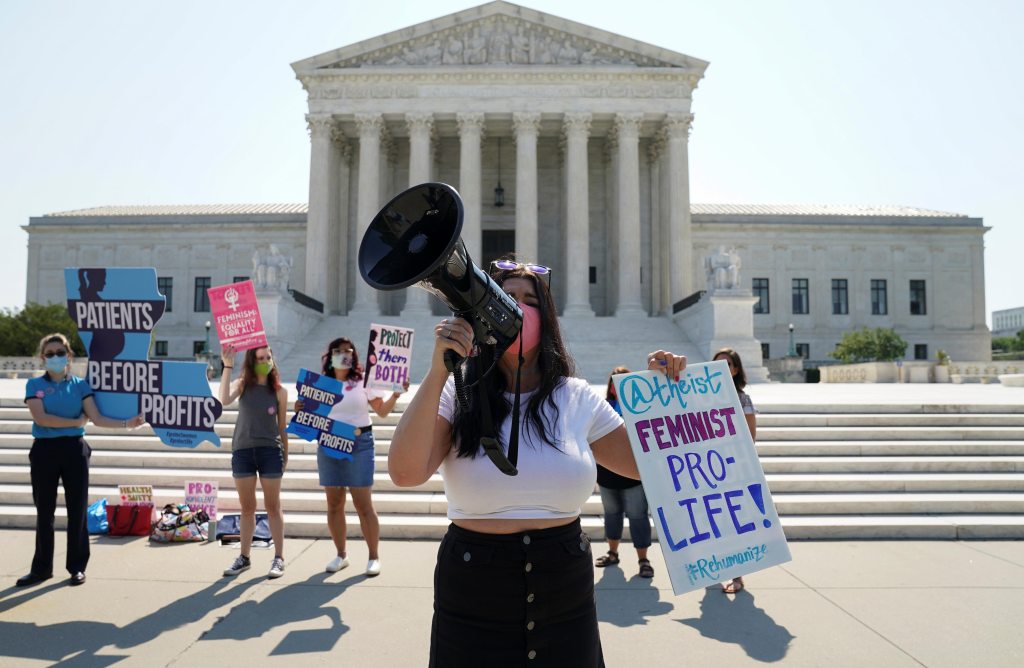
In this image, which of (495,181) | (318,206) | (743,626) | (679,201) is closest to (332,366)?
(743,626)

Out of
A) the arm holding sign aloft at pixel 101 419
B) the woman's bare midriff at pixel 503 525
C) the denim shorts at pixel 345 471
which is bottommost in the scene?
the denim shorts at pixel 345 471

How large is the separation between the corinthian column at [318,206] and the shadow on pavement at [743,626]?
105 ft

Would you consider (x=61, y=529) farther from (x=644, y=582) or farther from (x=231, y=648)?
(x=644, y=582)

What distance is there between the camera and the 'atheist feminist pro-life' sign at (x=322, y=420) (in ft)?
22.1

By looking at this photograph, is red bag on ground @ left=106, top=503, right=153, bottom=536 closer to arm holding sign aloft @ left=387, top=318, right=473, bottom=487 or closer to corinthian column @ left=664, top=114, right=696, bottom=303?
arm holding sign aloft @ left=387, top=318, right=473, bottom=487

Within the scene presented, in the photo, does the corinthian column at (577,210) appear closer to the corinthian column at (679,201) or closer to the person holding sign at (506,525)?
the corinthian column at (679,201)

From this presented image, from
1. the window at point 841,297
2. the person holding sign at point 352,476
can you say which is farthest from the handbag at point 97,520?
the window at point 841,297

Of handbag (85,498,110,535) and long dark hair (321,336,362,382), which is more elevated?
long dark hair (321,336,362,382)

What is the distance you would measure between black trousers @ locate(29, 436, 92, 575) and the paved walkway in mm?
266

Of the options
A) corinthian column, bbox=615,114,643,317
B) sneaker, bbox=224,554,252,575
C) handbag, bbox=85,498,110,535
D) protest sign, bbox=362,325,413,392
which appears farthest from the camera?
corinthian column, bbox=615,114,643,317

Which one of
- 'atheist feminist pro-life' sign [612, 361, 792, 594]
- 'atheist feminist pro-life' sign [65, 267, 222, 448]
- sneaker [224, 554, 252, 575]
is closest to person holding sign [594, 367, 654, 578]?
'atheist feminist pro-life' sign [612, 361, 792, 594]

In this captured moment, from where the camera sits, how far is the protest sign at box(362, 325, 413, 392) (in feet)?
25.3

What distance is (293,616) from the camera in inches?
214

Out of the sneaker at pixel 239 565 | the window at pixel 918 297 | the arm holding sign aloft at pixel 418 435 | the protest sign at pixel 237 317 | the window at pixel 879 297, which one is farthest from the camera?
the window at pixel 918 297
